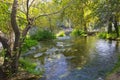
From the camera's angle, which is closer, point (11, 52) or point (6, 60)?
point (11, 52)

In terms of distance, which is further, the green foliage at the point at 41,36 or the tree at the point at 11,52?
the green foliage at the point at 41,36

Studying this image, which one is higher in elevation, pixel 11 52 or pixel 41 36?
pixel 11 52

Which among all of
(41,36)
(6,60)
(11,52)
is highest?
Result: (11,52)

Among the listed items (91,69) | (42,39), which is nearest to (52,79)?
(91,69)

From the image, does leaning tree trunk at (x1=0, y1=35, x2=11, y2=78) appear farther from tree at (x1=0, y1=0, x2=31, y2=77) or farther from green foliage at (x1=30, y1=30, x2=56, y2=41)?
green foliage at (x1=30, y1=30, x2=56, y2=41)

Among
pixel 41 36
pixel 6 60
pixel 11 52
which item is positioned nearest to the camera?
pixel 11 52

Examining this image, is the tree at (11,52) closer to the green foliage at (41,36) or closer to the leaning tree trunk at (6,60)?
the leaning tree trunk at (6,60)

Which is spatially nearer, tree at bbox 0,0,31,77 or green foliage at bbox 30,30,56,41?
tree at bbox 0,0,31,77

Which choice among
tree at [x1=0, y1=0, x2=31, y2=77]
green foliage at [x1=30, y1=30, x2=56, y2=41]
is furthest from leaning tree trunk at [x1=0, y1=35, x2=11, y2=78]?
green foliage at [x1=30, y1=30, x2=56, y2=41]

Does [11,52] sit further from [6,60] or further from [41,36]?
[41,36]

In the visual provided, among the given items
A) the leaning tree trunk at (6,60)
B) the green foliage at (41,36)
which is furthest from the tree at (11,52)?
the green foliage at (41,36)

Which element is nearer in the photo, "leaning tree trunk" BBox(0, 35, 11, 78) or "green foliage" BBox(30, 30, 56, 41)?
"leaning tree trunk" BBox(0, 35, 11, 78)

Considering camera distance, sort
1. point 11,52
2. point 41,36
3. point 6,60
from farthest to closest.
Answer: point 41,36 < point 6,60 < point 11,52

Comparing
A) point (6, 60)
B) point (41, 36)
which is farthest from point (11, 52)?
point (41, 36)
